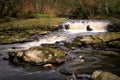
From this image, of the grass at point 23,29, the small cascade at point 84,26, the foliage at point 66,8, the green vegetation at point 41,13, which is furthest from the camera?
the foliage at point 66,8

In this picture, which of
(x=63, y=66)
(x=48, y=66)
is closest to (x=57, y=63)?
(x=63, y=66)

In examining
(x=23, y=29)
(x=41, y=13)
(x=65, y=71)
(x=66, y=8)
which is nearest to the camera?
(x=65, y=71)

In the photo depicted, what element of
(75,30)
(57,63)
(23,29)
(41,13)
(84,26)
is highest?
(41,13)

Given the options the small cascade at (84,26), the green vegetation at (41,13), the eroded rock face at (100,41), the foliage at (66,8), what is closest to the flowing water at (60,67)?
the eroded rock face at (100,41)

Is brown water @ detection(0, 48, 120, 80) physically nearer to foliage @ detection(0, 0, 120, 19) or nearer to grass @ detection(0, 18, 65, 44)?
grass @ detection(0, 18, 65, 44)

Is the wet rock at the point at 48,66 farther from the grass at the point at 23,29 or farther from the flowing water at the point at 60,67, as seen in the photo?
the grass at the point at 23,29

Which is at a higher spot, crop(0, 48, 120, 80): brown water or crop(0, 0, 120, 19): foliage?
crop(0, 0, 120, 19): foliage

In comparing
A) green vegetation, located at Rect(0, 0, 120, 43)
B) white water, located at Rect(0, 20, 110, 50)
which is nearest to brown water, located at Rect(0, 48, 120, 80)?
white water, located at Rect(0, 20, 110, 50)

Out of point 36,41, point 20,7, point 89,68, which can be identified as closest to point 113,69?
point 89,68

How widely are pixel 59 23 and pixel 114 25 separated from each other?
501cm

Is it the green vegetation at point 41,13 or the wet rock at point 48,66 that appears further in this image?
the green vegetation at point 41,13

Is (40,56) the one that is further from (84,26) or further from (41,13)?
(41,13)

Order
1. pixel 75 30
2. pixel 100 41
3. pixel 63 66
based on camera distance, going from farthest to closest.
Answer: pixel 75 30 → pixel 100 41 → pixel 63 66

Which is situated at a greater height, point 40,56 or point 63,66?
point 40,56
